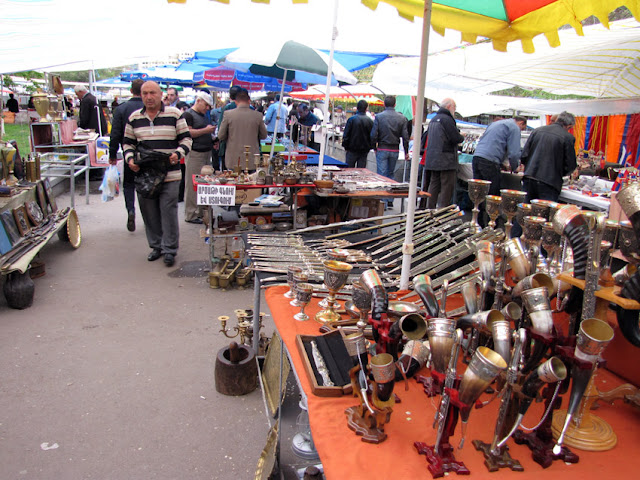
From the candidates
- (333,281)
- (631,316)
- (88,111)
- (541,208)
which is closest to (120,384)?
(333,281)

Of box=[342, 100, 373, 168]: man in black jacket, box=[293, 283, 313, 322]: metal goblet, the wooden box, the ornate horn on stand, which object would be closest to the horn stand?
the ornate horn on stand

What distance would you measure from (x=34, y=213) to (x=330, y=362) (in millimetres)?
4508

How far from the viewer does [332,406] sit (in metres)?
1.64

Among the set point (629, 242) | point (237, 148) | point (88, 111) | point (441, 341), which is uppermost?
point (88, 111)

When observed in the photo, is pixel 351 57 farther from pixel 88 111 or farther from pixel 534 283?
pixel 534 283

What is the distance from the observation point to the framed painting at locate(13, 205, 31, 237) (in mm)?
4492

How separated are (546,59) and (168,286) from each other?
17.9ft

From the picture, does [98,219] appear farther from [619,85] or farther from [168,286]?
[619,85]

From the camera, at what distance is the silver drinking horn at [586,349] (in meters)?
1.31

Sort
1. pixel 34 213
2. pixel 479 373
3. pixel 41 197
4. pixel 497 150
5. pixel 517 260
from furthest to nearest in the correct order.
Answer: pixel 497 150 < pixel 41 197 < pixel 34 213 < pixel 517 260 < pixel 479 373

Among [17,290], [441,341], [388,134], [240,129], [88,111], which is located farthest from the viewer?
[88,111]

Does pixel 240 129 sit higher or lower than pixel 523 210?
higher

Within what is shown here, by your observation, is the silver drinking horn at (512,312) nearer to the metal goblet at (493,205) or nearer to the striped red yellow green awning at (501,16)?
the metal goblet at (493,205)

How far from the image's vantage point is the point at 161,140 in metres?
4.86
